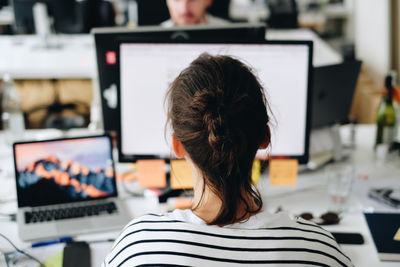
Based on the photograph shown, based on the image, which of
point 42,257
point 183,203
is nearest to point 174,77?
point 183,203

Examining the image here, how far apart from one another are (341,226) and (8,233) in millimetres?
890

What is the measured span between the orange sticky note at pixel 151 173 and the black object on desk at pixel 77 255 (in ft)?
1.06

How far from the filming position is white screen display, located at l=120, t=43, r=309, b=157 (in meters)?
1.32

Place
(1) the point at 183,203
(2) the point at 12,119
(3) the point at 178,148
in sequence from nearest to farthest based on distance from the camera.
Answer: (3) the point at 178,148
(1) the point at 183,203
(2) the point at 12,119

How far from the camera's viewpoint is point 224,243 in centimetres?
74

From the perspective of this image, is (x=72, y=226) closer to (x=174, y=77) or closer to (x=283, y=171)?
(x=174, y=77)

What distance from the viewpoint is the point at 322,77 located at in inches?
60.1

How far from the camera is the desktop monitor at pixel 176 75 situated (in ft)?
4.34

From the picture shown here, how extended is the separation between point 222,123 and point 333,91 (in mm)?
933

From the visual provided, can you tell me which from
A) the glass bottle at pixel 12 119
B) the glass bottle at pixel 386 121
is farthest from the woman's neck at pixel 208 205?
the glass bottle at pixel 12 119

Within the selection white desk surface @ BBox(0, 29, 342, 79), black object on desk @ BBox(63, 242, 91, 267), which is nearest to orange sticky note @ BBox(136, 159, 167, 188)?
black object on desk @ BBox(63, 242, 91, 267)

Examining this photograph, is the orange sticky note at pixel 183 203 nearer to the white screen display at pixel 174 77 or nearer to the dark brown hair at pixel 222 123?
the white screen display at pixel 174 77

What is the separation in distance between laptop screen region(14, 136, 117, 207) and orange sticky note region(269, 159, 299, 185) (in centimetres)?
47

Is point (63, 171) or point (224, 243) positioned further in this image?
point (63, 171)
